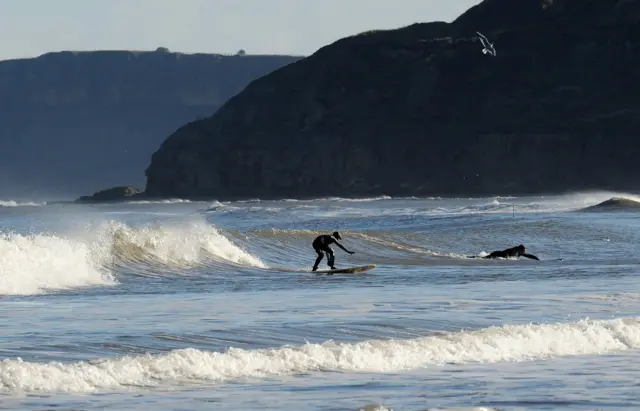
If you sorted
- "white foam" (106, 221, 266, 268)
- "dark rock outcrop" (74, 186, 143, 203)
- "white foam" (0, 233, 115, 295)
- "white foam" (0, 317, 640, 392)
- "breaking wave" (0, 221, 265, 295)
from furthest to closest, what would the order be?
"dark rock outcrop" (74, 186, 143, 203) → "white foam" (106, 221, 266, 268) → "breaking wave" (0, 221, 265, 295) → "white foam" (0, 233, 115, 295) → "white foam" (0, 317, 640, 392)

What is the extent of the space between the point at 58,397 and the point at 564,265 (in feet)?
74.7

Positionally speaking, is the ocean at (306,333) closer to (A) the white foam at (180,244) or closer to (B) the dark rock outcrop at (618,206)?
(A) the white foam at (180,244)

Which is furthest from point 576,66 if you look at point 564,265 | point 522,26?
point 564,265

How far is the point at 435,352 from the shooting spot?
17.9 metres

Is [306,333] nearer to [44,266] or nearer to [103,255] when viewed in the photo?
[44,266]

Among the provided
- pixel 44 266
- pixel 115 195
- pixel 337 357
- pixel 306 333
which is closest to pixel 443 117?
pixel 115 195

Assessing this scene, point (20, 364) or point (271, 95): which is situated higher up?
point (271, 95)

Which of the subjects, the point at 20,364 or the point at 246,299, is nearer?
the point at 20,364

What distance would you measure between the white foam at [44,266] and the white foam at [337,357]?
11.2m

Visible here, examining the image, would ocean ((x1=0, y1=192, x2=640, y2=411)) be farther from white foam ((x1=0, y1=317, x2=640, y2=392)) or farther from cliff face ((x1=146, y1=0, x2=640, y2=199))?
cliff face ((x1=146, y1=0, x2=640, y2=199))

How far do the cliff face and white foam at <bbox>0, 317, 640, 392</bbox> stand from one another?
13288cm

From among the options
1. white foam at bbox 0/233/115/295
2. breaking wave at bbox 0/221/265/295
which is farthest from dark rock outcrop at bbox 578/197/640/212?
white foam at bbox 0/233/115/295

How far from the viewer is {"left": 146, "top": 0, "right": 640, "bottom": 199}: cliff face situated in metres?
158

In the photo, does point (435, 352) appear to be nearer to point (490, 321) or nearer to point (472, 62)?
point (490, 321)
